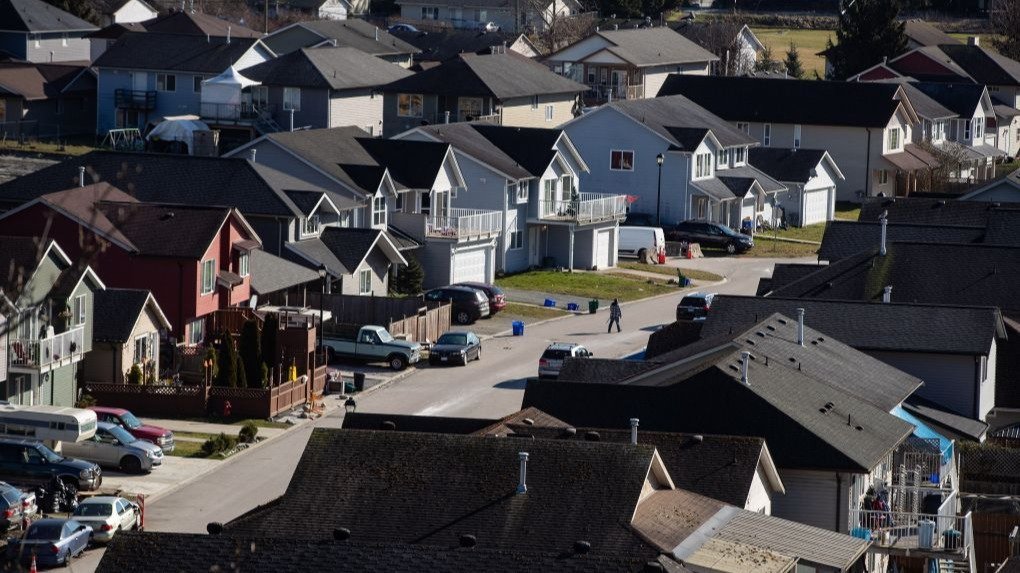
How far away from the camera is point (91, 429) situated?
3988 centimetres

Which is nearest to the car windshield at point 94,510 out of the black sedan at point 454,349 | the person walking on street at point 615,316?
the black sedan at point 454,349

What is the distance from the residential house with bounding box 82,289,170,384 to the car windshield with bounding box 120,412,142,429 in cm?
421

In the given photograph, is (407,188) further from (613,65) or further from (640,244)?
(613,65)

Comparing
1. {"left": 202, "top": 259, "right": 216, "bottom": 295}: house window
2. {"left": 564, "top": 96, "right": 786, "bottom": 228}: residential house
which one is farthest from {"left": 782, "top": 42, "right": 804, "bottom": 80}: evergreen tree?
{"left": 202, "top": 259, "right": 216, "bottom": 295}: house window

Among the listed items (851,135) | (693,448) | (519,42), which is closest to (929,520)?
(693,448)

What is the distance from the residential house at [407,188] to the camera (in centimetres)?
6381

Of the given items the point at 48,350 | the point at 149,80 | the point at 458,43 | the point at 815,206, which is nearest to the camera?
the point at 48,350

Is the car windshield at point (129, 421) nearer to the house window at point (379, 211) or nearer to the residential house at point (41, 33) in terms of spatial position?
the house window at point (379, 211)

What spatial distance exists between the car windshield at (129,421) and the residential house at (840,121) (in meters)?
59.0

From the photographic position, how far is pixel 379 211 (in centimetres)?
A: 6438

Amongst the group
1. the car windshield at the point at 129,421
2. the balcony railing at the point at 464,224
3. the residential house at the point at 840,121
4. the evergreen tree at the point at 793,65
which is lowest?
the car windshield at the point at 129,421

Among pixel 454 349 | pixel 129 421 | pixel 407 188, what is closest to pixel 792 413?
pixel 129 421

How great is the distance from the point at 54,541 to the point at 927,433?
58.4ft

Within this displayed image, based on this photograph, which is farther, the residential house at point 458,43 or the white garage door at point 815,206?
the residential house at point 458,43
